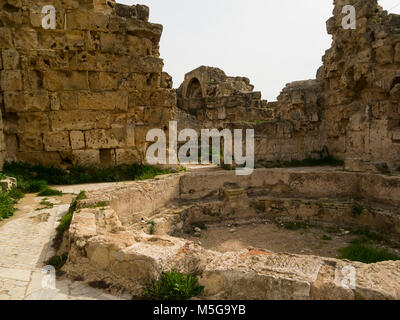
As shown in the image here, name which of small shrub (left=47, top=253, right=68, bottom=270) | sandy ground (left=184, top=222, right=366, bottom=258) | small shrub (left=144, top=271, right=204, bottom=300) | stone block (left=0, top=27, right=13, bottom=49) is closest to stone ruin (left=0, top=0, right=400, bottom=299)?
stone block (left=0, top=27, right=13, bottom=49)

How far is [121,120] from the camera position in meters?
7.92

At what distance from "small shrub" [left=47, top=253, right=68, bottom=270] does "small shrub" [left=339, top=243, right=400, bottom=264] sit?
4.69 meters

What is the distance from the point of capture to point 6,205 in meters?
5.02

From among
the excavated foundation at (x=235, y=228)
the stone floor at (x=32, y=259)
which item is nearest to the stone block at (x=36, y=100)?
the stone floor at (x=32, y=259)

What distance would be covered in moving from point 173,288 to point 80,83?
636 centimetres

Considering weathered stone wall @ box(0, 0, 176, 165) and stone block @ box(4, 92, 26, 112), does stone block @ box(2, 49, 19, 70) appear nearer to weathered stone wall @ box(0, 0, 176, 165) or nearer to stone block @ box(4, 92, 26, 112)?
weathered stone wall @ box(0, 0, 176, 165)

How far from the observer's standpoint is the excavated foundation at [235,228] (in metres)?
2.59

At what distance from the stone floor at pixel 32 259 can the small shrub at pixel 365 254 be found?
442cm

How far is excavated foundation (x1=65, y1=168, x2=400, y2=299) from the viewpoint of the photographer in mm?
2594

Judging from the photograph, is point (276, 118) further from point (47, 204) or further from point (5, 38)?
point (5, 38)

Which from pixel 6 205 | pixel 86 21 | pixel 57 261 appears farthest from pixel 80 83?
pixel 57 261

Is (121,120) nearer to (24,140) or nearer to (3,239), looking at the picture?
(24,140)

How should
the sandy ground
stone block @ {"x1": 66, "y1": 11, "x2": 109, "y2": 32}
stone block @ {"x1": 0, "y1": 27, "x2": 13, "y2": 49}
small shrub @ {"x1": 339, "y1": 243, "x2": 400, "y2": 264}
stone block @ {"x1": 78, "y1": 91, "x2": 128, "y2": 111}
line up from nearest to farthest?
1. small shrub @ {"x1": 339, "y1": 243, "x2": 400, "y2": 264}
2. the sandy ground
3. stone block @ {"x1": 0, "y1": 27, "x2": 13, "y2": 49}
4. stone block @ {"x1": 66, "y1": 11, "x2": 109, "y2": 32}
5. stone block @ {"x1": 78, "y1": 91, "x2": 128, "y2": 111}
